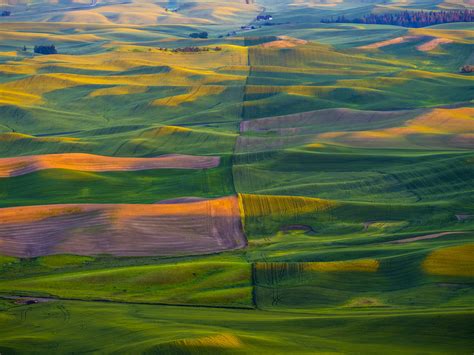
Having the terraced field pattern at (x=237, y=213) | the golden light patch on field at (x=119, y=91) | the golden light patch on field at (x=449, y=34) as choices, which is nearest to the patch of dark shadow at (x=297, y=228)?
the terraced field pattern at (x=237, y=213)

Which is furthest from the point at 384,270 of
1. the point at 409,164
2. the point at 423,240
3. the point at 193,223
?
the point at 409,164

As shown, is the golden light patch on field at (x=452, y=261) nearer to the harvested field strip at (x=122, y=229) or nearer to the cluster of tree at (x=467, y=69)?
the harvested field strip at (x=122, y=229)

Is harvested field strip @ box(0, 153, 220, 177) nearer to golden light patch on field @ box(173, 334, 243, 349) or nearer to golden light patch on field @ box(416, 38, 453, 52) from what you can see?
golden light patch on field @ box(173, 334, 243, 349)

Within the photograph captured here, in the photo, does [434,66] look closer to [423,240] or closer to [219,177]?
[219,177]

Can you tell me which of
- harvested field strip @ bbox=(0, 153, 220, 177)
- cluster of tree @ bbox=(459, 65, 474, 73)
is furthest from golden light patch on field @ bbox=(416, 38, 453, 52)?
harvested field strip @ bbox=(0, 153, 220, 177)

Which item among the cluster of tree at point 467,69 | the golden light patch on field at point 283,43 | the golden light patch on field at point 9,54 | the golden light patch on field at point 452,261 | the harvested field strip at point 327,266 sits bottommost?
the golden light patch on field at point 9,54

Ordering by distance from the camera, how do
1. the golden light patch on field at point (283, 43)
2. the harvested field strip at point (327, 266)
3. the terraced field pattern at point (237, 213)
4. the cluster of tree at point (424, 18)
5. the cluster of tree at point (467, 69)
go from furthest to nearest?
the cluster of tree at point (424, 18) < the golden light patch on field at point (283, 43) < the cluster of tree at point (467, 69) < the harvested field strip at point (327, 266) < the terraced field pattern at point (237, 213)

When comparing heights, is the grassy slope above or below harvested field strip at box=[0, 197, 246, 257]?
above
